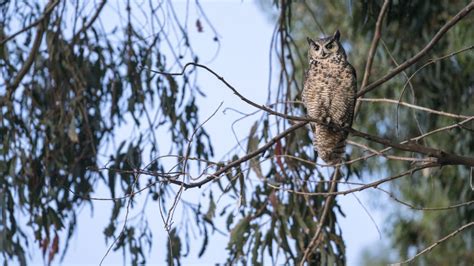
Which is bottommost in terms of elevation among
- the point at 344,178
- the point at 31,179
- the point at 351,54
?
the point at 344,178

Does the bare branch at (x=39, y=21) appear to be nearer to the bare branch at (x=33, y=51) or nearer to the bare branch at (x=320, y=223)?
the bare branch at (x=33, y=51)

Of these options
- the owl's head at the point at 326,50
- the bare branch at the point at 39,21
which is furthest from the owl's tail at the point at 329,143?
the bare branch at the point at 39,21

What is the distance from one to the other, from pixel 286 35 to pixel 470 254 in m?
3.69

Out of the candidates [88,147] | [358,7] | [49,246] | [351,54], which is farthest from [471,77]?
[49,246]

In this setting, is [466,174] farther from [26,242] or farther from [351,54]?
[26,242]

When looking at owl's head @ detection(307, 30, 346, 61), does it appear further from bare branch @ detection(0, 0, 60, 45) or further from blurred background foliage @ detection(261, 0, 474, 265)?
bare branch @ detection(0, 0, 60, 45)

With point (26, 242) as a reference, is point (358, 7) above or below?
above

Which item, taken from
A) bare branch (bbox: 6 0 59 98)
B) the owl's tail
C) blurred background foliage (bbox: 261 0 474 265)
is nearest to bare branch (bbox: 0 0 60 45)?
bare branch (bbox: 6 0 59 98)

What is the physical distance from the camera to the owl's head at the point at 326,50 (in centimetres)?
423

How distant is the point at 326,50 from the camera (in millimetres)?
4246

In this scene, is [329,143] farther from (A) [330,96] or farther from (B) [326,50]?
(B) [326,50]

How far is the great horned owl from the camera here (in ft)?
13.5

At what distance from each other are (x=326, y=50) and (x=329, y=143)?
1.36ft

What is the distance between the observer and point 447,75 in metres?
5.91
